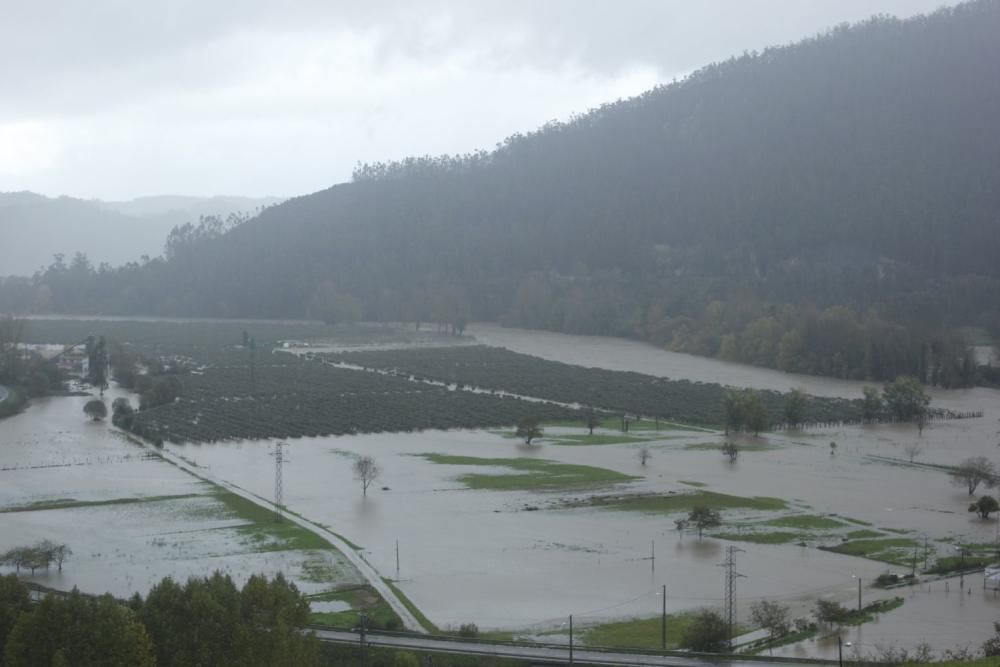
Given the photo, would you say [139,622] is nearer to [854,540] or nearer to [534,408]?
[854,540]

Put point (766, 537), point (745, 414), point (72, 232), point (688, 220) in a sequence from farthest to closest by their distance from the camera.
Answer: point (72, 232)
point (688, 220)
point (745, 414)
point (766, 537)

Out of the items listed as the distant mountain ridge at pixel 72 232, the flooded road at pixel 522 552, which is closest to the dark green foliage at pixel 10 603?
the flooded road at pixel 522 552

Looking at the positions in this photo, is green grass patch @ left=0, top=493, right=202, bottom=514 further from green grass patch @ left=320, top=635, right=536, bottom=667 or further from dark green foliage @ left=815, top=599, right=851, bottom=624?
dark green foliage @ left=815, top=599, right=851, bottom=624

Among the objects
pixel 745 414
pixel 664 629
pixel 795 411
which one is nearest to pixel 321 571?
pixel 664 629

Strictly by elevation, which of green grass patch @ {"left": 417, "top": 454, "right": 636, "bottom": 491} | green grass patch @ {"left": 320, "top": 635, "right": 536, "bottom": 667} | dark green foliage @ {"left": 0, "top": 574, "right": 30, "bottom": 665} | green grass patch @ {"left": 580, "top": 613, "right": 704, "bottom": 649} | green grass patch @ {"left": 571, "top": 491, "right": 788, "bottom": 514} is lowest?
green grass patch @ {"left": 580, "top": 613, "right": 704, "bottom": 649}

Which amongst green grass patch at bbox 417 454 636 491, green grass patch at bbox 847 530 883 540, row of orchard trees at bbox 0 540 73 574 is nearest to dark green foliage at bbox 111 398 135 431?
green grass patch at bbox 417 454 636 491

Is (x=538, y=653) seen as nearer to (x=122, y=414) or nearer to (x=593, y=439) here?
(x=593, y=439)
